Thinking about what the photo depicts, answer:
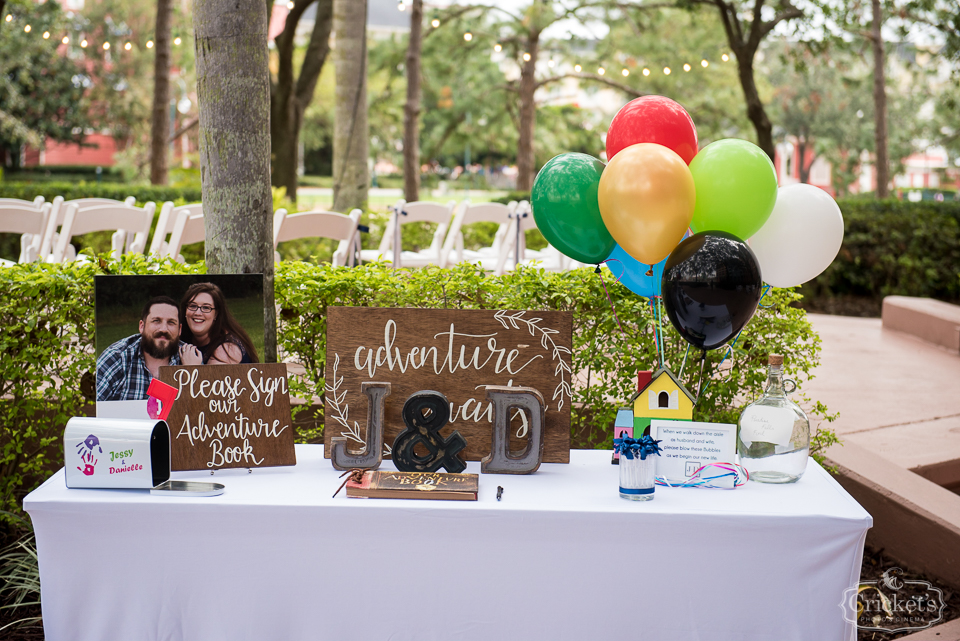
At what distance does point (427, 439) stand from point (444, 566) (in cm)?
36

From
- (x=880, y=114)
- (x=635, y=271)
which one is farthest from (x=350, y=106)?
(x=880, y=114)

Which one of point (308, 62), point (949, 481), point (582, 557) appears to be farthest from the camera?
point (308, 62)

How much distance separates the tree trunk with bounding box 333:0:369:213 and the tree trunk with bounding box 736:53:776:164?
17.3 ft

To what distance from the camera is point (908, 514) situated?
9.71 ft

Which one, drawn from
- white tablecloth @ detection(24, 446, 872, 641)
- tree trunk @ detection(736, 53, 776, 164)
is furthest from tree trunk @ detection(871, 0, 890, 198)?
white tablecloth @ detection(24, 446, 872, 641)

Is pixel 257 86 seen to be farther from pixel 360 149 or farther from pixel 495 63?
pixel 495 63

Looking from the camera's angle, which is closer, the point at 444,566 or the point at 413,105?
the point at 444,566

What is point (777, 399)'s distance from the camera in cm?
211

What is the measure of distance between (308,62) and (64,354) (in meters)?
9.18

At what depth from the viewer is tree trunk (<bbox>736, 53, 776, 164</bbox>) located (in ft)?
34.1

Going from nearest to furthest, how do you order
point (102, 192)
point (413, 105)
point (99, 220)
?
point (99, 220)
point (413, 105)
point (102, 192)

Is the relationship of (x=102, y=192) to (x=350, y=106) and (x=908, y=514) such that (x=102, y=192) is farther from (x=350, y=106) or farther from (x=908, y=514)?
(x=908, y=514)

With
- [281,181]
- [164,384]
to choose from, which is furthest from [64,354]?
[281,181]

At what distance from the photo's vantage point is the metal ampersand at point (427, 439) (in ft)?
6.99
